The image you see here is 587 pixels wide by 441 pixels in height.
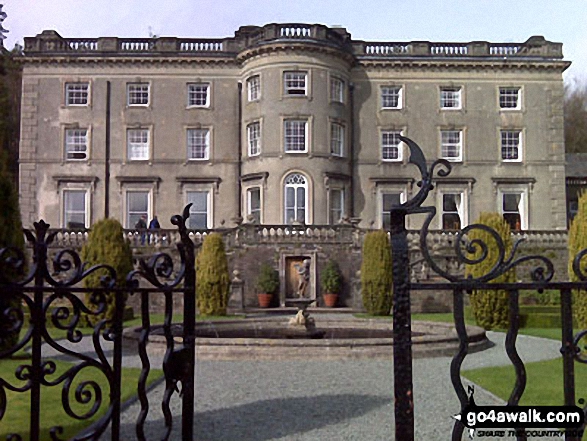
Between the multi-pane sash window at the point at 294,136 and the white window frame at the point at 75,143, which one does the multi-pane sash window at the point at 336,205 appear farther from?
the white window frame at the point at 75,143

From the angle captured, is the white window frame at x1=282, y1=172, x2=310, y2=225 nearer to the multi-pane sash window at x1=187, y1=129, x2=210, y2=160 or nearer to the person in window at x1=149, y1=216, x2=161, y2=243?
the multi-pane sash window at x1=187, y1=129, x2=210, y2=160

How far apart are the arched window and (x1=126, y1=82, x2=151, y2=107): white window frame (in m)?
9.01

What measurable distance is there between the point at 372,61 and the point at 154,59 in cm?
1162

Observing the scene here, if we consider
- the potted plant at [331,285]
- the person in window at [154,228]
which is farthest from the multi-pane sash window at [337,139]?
the person in window at [154,228]

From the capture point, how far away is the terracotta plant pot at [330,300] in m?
27.3

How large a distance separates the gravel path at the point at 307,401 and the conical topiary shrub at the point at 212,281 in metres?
10.9

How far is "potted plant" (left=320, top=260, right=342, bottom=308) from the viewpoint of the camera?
2734 cm

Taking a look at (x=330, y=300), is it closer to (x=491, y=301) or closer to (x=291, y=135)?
(x=491, y=301)

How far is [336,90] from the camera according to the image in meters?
33.5

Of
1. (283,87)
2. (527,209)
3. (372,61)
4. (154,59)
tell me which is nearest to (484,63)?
(372,61)

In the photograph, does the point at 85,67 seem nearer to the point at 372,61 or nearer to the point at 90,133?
the point at 90,133

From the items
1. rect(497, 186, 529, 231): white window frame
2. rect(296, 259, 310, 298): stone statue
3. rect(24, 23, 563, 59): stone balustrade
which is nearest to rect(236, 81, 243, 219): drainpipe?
rect(24, 23, 563, 59): stone balustrade

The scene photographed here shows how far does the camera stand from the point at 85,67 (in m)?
34.0

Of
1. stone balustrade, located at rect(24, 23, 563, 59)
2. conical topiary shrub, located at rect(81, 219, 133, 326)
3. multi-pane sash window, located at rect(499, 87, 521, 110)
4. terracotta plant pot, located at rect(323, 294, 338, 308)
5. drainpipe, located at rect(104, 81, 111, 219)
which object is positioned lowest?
terracotta plant pot, located at rect(323, 294, 338, 308)
